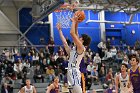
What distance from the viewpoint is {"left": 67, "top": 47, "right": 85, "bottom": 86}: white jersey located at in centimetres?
629

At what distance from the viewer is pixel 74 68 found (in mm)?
6352

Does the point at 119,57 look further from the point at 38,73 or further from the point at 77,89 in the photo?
the point at 77,89

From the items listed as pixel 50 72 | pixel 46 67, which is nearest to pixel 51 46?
pixel 46 67

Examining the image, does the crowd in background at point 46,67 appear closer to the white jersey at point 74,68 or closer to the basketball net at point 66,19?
the basketball net at point 66,19

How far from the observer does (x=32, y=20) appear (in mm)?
25484

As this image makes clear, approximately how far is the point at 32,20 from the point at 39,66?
7.34 metres

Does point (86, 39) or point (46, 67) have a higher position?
point (86, 39)

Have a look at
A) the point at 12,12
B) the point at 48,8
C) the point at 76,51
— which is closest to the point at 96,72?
the point at 48,8

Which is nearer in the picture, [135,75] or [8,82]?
A: [135,75]

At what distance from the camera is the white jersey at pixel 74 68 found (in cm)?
629

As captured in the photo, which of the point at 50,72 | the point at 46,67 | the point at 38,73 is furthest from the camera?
the point at 46,67

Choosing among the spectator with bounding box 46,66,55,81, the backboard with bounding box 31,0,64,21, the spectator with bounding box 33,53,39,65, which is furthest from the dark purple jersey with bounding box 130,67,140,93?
the spectator with bounding box 33,53,39,65

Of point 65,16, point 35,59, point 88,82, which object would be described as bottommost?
point 88,82

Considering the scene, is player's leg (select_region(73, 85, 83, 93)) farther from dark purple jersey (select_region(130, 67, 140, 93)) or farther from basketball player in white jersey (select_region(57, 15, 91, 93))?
dark purple jersey (select_region(130, 67, 140, 93))
